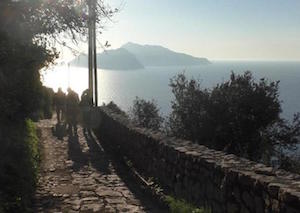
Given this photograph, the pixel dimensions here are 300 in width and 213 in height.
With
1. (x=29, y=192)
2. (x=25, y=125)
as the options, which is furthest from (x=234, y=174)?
(x=25, y=125)

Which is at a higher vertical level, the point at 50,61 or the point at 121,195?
the point at 50,61

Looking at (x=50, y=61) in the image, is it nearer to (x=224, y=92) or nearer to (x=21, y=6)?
(x=21, y=6)

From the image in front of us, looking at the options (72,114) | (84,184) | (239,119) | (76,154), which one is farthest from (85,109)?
(84,184)

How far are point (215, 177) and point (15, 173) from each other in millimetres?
3483

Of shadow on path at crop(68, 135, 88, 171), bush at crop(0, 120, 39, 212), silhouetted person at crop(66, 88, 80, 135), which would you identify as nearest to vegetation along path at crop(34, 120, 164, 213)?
shadow on path at crop(68, 135, 88, 171)

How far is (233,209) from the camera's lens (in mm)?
5578

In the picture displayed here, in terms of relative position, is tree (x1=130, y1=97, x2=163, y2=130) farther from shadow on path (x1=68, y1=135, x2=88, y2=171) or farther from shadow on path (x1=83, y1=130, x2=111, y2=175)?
shadow on path (x1=68, y1=135, x2=88, y2=171)

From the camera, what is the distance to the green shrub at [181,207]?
6432 mm

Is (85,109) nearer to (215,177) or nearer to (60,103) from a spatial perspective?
(60,103)

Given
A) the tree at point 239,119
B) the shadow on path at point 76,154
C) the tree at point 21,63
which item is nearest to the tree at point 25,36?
the tree at point 21,63

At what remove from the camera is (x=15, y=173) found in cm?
751

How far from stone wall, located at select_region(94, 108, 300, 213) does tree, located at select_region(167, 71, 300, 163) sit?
1803 cm

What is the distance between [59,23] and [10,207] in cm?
459

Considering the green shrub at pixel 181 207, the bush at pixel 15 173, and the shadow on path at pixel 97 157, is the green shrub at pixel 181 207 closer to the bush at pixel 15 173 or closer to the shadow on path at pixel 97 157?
the bush at pixel 15 173
